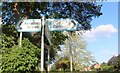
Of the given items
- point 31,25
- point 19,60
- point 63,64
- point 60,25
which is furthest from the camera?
point 63,64

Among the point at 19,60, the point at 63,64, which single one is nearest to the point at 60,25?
the point at 19,60

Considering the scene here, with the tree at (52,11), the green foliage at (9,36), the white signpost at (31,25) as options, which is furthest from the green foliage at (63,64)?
the white signpost at (31,25)

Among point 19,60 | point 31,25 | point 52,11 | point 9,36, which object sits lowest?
point 19,60

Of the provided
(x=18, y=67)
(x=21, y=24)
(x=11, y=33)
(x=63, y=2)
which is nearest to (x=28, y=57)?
(x=18, y=67)

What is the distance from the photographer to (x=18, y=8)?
474 inches

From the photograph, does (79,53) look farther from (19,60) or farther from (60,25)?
(60,25)

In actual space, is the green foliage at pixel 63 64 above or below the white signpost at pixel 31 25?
below

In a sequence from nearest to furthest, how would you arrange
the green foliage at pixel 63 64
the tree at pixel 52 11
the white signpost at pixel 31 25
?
the white signpost at pixel 31 25 < the tree at pixel 52 11 < the green foliage at pixel 63 64

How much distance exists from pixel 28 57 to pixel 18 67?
1.70 feet

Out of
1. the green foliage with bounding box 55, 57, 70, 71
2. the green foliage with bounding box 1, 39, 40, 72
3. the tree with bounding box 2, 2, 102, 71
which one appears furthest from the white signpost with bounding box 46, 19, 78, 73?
the green foliage with bounding box 55, 57, 70, 71

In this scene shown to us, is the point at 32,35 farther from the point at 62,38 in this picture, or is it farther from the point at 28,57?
the point at 28,57

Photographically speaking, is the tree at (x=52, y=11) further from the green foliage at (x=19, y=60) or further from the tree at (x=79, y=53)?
the tree at (x=79, y=53)

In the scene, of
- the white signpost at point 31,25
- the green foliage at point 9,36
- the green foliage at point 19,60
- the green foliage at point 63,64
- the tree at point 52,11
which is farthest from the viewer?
the green foliage at point 63,64

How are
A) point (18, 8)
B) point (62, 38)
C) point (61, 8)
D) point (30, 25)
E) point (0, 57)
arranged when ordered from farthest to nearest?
1. point (62, 38)
2. point (61, 8)
3. point (18, 8)
4. point (0, 57)
5. point (30, 25)
